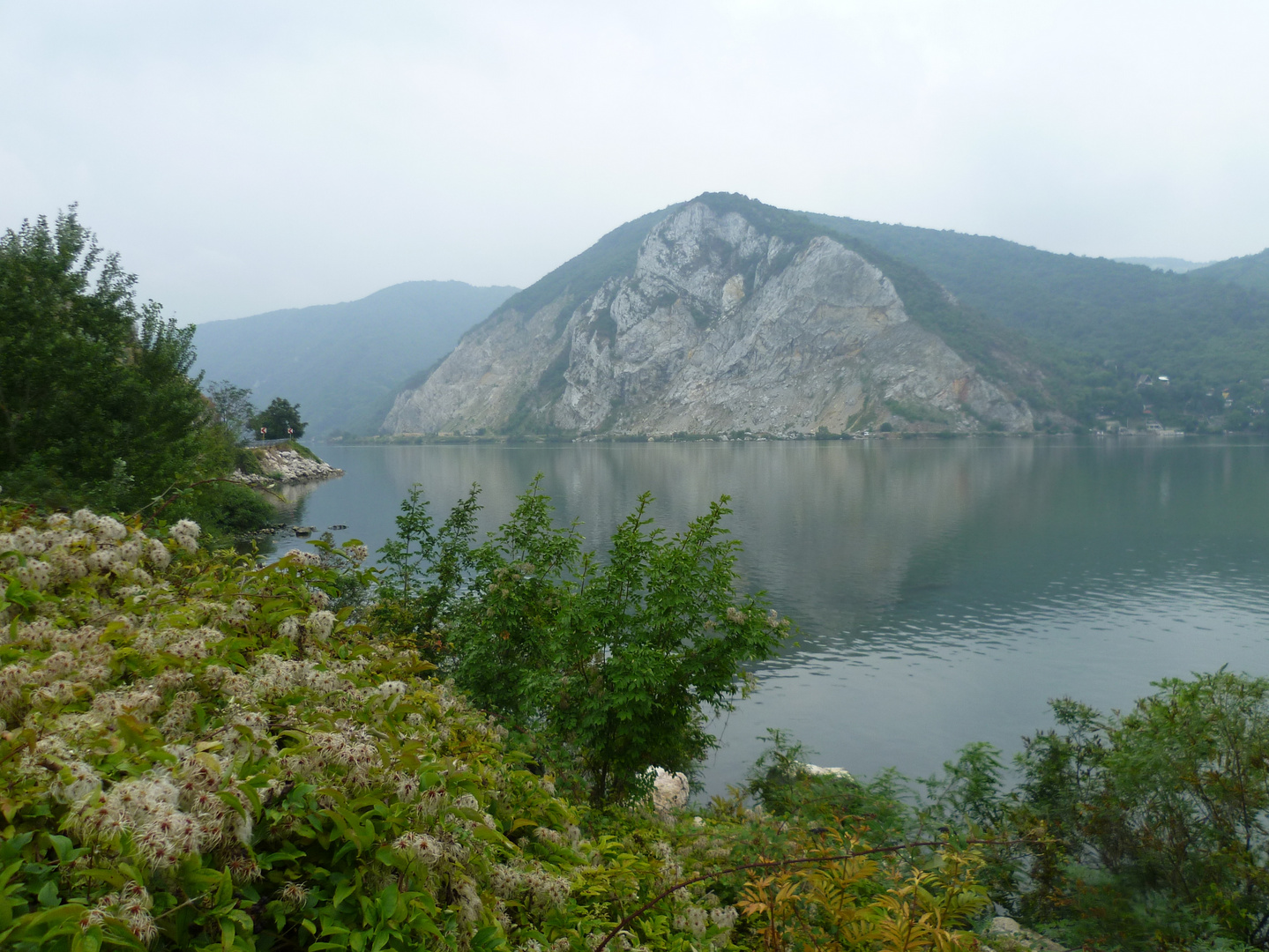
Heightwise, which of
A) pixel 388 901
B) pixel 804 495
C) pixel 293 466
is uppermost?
pixel 388 901

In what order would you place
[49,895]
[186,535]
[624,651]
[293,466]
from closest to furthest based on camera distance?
[49,895] → [186,535] → [624,651] → [293,466]

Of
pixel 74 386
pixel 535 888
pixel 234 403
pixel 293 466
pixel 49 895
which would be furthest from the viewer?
pixel 234 403

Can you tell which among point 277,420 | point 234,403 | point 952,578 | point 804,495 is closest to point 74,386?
point 952,578

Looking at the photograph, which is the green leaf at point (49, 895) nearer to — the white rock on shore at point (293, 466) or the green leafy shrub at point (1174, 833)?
the green leafy shrub at point (1174, 833)

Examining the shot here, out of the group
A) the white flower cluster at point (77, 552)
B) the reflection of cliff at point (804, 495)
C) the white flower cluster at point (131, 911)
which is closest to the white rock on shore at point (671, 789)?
the reflection of cliff at point (804, 495)

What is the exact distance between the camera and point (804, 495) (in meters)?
72.2

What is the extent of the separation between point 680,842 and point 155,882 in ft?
17.8

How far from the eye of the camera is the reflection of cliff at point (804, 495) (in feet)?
128

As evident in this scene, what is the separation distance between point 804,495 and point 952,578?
33.1 metres

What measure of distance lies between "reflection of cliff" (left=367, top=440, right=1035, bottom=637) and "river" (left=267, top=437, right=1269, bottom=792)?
317mm

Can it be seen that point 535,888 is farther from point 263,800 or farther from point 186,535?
point 186,535

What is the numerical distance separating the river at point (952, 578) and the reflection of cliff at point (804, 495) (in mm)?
317

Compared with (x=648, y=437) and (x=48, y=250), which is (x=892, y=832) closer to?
(x=48, y=250)

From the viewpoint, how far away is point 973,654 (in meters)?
27.3
